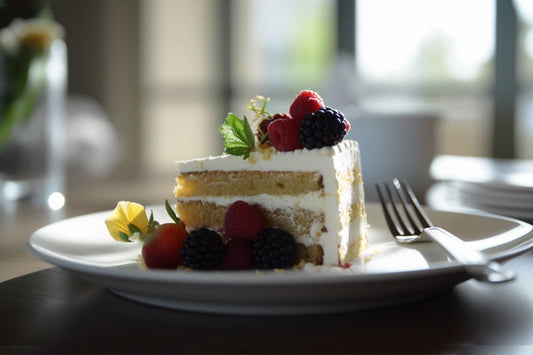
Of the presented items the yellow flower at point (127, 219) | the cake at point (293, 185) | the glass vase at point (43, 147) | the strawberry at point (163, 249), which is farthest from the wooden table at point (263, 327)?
the glass vase at point (43, 147)

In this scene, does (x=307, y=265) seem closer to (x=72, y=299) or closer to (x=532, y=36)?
(x=72, y=299)

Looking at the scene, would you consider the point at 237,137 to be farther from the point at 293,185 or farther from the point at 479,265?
the point at 479,265

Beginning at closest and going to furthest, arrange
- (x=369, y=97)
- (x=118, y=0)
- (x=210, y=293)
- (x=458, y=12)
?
(x=210, y=293) < (x=458, y=12) < (x=369, y=97) < (x=118, y=0)

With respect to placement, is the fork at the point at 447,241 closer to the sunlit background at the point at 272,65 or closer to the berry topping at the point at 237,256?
the berry topping at the point at 237,256

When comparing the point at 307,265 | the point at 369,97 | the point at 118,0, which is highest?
the point at 118,0

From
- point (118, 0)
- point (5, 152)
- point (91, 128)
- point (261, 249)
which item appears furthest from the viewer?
point (118, 0)

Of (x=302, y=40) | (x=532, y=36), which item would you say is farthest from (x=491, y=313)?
(x=302, y=40)

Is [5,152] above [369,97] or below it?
below
